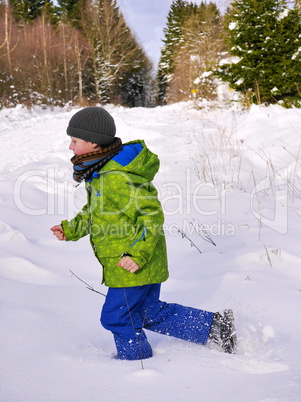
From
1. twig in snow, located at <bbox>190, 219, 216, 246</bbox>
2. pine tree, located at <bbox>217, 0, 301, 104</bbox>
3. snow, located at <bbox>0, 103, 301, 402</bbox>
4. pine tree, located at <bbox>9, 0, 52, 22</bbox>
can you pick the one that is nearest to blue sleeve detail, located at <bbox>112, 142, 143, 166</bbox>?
snow, located at <bbox>0, 103, 301, 402</bbox>

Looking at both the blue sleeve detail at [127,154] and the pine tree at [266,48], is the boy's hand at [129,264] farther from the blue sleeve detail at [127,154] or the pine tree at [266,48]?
the pine tree at [266,48]

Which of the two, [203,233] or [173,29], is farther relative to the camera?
[173,29]

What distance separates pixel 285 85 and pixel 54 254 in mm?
6856

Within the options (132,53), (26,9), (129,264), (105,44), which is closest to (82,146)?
(129,264)

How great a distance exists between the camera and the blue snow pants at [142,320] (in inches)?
61.7

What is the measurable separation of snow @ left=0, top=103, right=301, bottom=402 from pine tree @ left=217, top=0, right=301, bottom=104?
3.37 metres

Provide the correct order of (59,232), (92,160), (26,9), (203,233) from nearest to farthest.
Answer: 1. (92,160)
2. (59,232)
3. (203,233)
4. (26,9)

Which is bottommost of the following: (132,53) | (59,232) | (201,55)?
(132,53)

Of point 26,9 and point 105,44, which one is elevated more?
point 26,9

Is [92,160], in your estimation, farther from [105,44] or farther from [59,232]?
[105,44]

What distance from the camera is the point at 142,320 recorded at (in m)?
1.63

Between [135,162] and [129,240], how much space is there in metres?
0.34

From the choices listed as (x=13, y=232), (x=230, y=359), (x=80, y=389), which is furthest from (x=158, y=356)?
(x=13, y=232)

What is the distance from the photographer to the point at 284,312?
1731 mm
